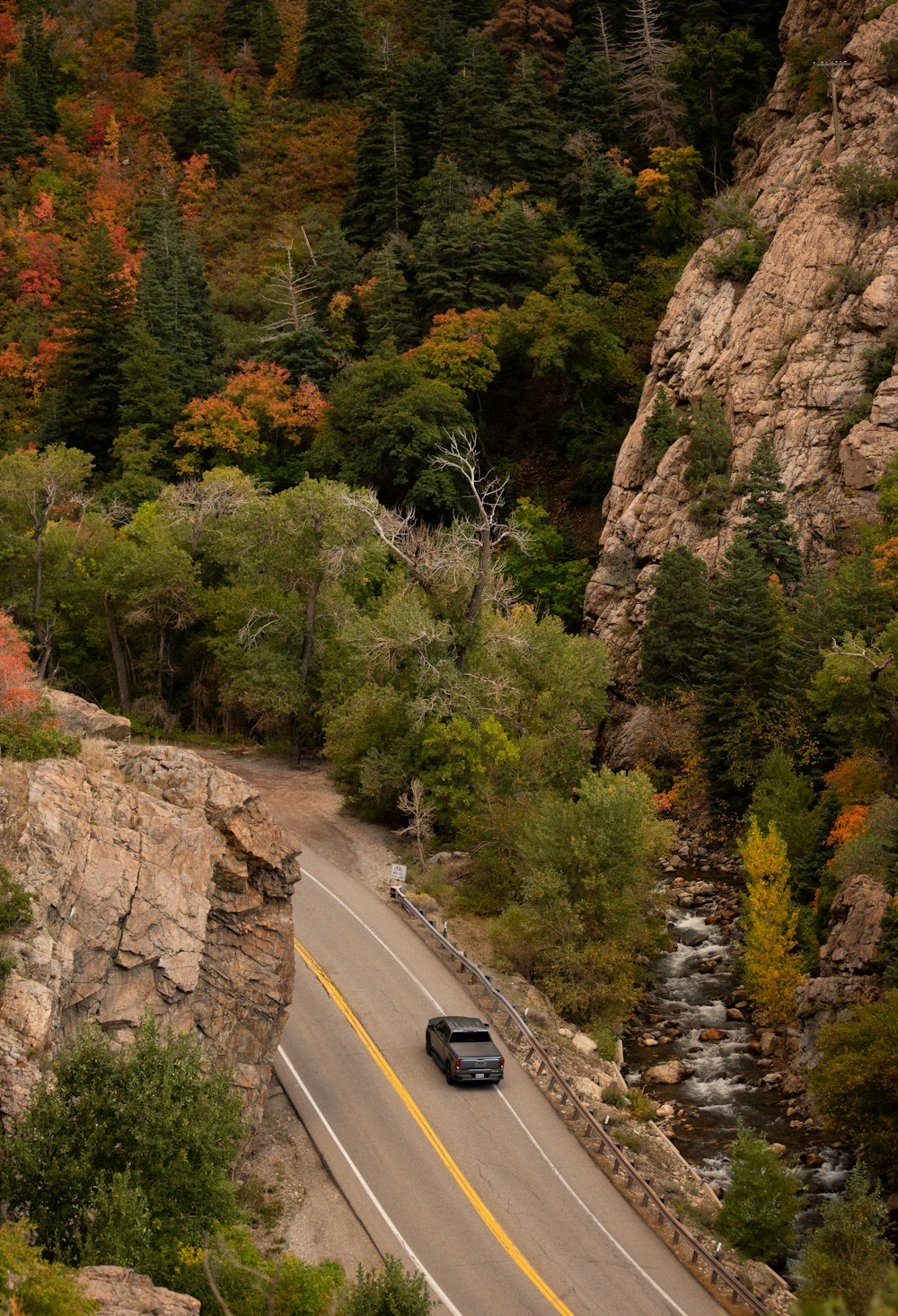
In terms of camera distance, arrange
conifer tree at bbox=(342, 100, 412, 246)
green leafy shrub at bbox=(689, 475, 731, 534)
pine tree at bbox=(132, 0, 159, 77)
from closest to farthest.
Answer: green leafy shrub at bbox=(689, 475, 731, 534) < conifer tree at bbox=(342, 100, 412, 246) < pine tree at bbox=(132, 0, 159, 77)

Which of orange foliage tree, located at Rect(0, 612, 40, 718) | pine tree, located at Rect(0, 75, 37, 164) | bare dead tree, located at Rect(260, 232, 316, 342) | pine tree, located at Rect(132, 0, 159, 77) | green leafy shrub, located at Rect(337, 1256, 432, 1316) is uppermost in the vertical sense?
pine tree, located at Rect(132, 0, 159, 77)

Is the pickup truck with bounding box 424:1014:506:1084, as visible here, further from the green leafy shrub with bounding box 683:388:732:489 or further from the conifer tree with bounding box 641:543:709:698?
the green leafy shrub with bounding box 683:388:732:489

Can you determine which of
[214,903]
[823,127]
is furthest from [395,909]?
[823,127]

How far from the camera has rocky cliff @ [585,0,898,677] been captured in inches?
2024

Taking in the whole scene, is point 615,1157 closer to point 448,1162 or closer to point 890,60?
point 448,1162

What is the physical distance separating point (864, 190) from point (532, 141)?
24.9m

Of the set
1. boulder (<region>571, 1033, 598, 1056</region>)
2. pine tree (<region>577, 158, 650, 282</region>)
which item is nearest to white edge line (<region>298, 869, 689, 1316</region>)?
boulder (<region>571, 1033, 598, 1056</region>)

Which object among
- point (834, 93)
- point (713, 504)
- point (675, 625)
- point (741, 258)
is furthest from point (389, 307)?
point (675, 625)

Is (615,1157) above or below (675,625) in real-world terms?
below

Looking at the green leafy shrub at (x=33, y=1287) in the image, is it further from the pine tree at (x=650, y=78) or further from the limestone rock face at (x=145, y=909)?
the pine tree at (x=650, y=78)

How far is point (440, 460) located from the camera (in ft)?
162

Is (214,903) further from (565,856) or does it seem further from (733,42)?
(733,42)

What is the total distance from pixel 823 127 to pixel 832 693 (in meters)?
35.4

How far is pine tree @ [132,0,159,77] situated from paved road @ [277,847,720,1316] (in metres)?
89.3
